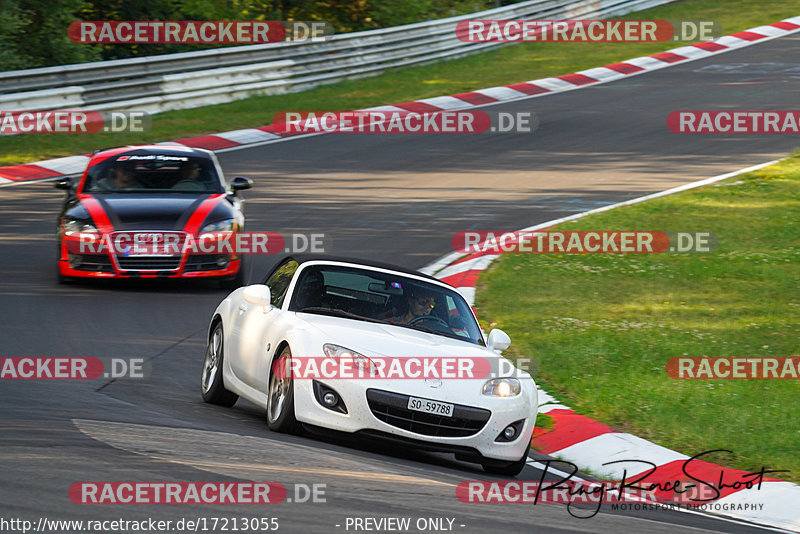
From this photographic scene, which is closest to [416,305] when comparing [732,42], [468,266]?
[468,266]

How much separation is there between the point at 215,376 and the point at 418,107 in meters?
15.9

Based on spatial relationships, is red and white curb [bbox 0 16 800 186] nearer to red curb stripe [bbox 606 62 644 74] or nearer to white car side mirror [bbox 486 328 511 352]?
red curb stripe [bbox 606 62 644 74]

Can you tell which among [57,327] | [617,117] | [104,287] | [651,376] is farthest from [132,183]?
[617,117]

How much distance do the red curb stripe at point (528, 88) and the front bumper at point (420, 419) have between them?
1960 centimetres

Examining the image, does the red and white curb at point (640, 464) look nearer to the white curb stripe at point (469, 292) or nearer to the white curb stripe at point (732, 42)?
the white curb stripe at point (469, 292)

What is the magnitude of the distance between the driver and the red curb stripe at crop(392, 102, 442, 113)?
15.7m

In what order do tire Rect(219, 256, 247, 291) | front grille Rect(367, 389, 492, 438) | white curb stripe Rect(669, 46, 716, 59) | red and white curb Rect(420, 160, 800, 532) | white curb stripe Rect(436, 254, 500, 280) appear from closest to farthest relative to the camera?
red and white curb Rect(420, 160, 800, 532) < front grille Rect(367, 389, 492, 438) < tire Rect(219, 256, 247, 291) < white curb stripe Rect(436, 254, 500, 280) < white curb stripe Rect(669, 46, 716, 59)

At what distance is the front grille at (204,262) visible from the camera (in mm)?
13172

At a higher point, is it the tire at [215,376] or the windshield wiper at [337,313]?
the windshield wiper at [337,313]

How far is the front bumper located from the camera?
7633mm

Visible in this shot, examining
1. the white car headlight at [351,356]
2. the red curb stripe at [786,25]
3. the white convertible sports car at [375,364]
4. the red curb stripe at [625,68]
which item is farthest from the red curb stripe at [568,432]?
the red curb stripe at [786,25]

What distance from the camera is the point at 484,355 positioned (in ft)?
27.4

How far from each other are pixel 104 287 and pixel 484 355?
20.9ft

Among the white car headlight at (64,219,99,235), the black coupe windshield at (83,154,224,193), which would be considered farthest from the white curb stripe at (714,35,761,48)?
the white car headlight at (64,219,99,235)
